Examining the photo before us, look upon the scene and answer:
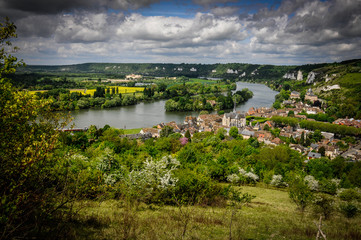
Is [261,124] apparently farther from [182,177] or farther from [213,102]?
[182,177]

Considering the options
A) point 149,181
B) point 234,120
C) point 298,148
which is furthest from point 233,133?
point 149,181

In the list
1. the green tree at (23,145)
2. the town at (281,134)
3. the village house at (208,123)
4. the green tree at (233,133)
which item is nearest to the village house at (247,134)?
the town at (281,134)

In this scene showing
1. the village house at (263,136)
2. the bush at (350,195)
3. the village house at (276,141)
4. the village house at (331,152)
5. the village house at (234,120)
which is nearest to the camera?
the bush at (350,195)

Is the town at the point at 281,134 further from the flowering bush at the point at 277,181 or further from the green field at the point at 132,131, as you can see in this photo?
the flowering bush at the point at 277,181

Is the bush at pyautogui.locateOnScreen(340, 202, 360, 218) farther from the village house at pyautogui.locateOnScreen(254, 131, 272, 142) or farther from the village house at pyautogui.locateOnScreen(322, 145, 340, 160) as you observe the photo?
the village house at pyautogui.locateOnScreen(254, 131, 272, 142)

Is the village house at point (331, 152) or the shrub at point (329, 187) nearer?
the shrub at point (329, 187)

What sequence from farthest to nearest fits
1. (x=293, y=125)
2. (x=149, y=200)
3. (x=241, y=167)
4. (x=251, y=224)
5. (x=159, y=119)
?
(x=159, y=119), (x=293, y=125), (x=241, y=167), (x=149, y=200), (x=251, y=224)

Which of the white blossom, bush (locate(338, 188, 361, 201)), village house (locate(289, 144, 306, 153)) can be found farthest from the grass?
village house (locate(289, 144, 306, 153))

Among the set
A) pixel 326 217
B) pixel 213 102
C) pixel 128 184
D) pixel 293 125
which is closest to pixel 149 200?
pixel 128 184

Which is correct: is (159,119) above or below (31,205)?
below
